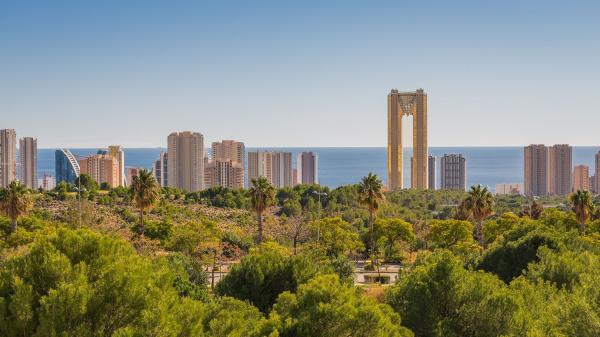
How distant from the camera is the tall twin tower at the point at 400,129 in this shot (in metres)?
113

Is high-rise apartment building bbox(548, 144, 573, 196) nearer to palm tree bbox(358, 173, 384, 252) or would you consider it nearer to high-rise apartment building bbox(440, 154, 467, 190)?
high-rise apartment building bbox(440, 154, 467, 190)

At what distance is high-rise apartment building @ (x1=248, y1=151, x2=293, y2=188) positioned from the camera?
131000 millimetres

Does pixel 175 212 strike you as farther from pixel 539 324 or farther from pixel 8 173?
pixel 8 173

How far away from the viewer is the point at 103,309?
407 inches

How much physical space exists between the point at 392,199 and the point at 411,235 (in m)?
29.5

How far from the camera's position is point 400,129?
115 m

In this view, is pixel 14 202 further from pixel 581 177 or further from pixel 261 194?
pixel 581 177

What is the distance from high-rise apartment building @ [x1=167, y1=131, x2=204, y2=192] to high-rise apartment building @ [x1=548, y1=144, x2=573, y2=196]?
211ft

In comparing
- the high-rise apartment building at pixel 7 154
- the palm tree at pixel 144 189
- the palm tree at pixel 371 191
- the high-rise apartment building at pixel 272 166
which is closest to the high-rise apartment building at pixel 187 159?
the high-rise apartment building at pixel 272 166

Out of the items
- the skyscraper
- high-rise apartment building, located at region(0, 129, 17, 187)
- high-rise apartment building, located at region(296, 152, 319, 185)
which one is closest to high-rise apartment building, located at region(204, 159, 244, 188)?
high-rise apartment building, located at region(0, 129, 17, 187)

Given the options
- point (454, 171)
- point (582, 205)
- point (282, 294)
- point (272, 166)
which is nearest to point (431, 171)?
point (454, 171)

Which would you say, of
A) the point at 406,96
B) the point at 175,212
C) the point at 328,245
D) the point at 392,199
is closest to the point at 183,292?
the point at 328,245

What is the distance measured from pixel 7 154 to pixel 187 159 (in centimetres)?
2882

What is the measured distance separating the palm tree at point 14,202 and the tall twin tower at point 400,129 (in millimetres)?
84576
